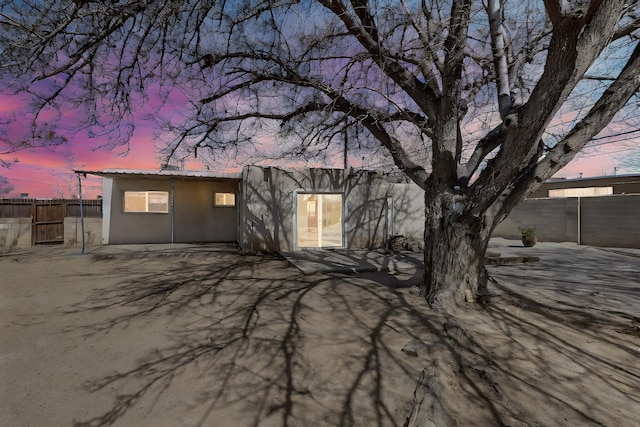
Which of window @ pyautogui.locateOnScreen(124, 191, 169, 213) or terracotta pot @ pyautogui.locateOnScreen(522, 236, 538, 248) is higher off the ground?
window @ pyautogui.locateOnScreen(124, 191, 169, 213)

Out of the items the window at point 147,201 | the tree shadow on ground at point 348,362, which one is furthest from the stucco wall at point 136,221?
the tree shadow on ground at point 348,362

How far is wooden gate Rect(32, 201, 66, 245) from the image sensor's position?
10.8 meters

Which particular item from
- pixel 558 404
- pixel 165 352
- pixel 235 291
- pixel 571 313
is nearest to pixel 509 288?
Result: pixel 571 313

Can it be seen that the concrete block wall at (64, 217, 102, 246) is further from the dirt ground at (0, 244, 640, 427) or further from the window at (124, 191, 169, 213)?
the dirt ground at (0, 244, 640, 427)

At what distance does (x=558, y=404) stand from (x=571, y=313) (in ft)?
7.65

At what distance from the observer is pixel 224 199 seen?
12781 millimetres

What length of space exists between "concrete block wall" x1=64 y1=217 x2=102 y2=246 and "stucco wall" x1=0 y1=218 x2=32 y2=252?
111 centimetres

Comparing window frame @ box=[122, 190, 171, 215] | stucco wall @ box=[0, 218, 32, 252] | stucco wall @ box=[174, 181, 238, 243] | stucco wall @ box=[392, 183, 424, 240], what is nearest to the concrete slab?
Result: stucco wall @ box=[392, 183, 424, 240]

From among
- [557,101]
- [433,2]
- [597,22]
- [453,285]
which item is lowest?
[453,285]

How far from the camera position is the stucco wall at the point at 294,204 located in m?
9.29

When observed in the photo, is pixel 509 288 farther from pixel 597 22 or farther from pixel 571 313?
pixel 597 22

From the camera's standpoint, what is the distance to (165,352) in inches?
126

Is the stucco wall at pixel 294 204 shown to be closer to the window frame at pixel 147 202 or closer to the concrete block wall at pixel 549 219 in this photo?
the window frame at pixel 147 202

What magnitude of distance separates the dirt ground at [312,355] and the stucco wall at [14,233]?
20.3 ft
